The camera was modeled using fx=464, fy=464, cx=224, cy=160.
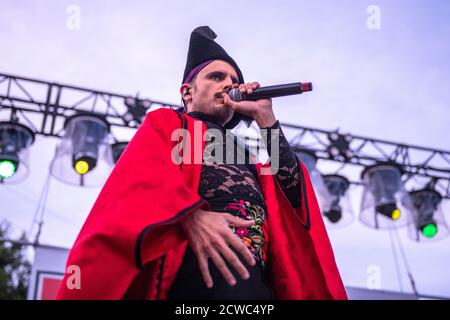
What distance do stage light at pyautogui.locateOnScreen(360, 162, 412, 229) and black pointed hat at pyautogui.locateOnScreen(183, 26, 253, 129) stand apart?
156 inches

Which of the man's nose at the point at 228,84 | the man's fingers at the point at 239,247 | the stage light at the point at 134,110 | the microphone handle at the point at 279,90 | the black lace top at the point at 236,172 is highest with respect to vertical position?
the stage light at the point at 134,110

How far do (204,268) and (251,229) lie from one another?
297mm

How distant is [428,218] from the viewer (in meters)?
5.85

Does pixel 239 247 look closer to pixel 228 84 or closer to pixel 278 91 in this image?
pixel 278 91

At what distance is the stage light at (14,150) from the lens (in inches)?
181

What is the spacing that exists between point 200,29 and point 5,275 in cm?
1717

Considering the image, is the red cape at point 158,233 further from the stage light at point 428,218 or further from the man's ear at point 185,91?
the stage light at point 428,218

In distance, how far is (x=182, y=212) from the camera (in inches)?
47.0

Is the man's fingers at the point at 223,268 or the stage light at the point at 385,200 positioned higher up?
the stage light at the point at 385,200

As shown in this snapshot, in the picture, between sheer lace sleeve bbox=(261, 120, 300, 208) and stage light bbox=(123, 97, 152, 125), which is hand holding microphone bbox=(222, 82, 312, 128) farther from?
stage light bbox=(123, 97, 152, 125)

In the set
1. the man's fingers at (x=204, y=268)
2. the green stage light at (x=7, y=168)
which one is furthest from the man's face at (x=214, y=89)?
the green stage light at (x=7, y=168)

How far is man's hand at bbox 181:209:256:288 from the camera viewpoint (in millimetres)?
1157

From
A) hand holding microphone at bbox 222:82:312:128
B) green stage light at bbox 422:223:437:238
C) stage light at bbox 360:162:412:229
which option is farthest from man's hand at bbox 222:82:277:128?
green stage light at bbox 422:223:437:238

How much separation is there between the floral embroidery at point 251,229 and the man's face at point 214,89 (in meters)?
0.44
